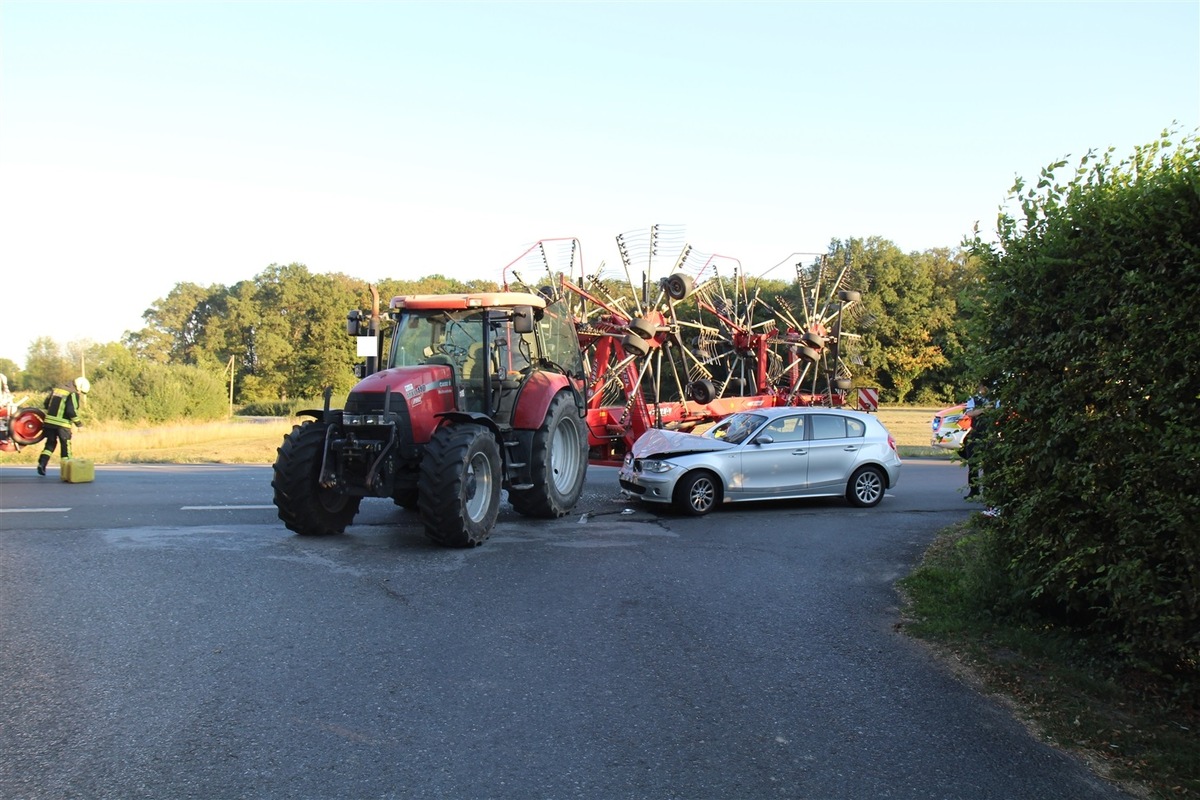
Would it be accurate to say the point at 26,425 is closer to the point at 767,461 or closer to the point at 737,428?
the point at 737,428

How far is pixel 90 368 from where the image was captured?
178 feet

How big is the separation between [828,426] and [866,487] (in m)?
1.08

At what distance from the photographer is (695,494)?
42.0ft

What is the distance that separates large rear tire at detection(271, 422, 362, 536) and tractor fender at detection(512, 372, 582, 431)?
2419mm

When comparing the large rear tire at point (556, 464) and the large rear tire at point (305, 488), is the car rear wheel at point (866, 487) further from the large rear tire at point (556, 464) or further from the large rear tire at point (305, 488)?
the large rear tire at point (305, 488)

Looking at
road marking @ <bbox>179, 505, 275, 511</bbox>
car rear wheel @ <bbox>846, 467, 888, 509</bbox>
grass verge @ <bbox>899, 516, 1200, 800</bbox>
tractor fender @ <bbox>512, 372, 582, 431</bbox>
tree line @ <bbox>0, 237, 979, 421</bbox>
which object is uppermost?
tree line @ <bbox>0, 237, 979, 421</bbox>

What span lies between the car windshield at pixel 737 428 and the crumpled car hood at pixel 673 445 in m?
0.22

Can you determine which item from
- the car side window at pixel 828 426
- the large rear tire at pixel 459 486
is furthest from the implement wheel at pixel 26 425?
the car side window at pixel 828 426

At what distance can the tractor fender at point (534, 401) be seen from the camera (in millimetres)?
11711

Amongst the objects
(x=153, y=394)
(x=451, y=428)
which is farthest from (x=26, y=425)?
(x=153, y=394)

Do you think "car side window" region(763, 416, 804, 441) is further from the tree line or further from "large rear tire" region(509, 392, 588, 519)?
the tree line

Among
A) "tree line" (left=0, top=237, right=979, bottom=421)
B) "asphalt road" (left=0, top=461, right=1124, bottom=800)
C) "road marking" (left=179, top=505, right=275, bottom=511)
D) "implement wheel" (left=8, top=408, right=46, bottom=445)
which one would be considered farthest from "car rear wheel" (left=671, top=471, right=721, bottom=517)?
"tree line" (left=0, top=237, right=979, bottom=421)

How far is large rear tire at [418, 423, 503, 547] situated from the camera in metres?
9.59

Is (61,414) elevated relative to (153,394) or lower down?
lower down
